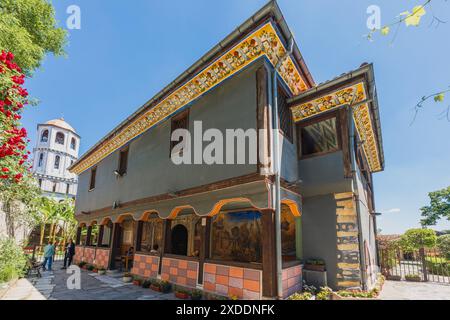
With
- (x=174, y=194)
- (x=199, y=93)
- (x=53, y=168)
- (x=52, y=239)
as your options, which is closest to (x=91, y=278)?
(x=174, y=194)

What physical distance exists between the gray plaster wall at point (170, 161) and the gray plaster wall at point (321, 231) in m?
2.60

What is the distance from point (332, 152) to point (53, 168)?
148 ft

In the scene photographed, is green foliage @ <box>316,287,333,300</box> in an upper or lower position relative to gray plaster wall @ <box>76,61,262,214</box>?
lower

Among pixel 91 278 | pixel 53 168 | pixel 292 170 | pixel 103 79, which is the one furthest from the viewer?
pixel 53 168

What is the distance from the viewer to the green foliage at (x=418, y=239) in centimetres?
2068

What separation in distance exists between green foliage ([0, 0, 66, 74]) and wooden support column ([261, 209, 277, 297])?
8.88 m

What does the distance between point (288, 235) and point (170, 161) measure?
4.66 m

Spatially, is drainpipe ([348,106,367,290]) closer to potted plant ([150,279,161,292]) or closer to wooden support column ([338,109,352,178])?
wooden support column ([338,109,352,178])

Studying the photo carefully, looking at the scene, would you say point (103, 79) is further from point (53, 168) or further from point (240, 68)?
point (53, 168)

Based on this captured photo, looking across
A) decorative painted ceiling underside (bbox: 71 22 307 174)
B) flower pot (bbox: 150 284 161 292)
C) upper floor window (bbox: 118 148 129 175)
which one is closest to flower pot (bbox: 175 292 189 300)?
flower pot (bbox: 150 284 161 292)

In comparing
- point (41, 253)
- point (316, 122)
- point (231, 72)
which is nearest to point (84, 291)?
point (231, 72)

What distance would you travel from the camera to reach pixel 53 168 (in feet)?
133

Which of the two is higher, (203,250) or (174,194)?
(174,194)

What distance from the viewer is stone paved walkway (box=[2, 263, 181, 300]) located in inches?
279
